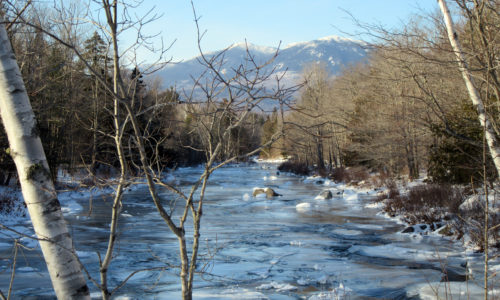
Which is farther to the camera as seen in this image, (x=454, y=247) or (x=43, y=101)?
(x=43, y=101)

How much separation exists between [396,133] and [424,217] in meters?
10.4

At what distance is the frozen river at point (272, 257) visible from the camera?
A: 718cm

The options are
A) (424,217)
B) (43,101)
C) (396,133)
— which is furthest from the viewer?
(396,133)

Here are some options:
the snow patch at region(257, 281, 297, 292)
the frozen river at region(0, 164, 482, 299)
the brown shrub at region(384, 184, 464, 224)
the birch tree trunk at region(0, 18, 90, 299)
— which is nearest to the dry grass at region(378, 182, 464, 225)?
the brown shrub at region(384, 184, 464, 224)

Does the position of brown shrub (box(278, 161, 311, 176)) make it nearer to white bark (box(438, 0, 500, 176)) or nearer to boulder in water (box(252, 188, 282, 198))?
boulder in water (box(252, 188, 282, 198))

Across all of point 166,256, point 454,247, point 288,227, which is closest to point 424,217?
point 454,247

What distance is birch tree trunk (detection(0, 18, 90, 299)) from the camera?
6.93 feet

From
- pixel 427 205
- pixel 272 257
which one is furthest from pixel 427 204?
pixel 272 257

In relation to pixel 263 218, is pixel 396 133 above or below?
above

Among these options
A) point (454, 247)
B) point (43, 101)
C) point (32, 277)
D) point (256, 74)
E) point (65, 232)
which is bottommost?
point (454, 247)

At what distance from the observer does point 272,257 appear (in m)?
9.66

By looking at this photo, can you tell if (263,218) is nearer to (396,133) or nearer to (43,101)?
(396,133)

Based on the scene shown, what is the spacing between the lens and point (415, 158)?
76.0 feet

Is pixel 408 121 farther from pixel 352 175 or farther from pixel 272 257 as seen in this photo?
pixel 352 175
